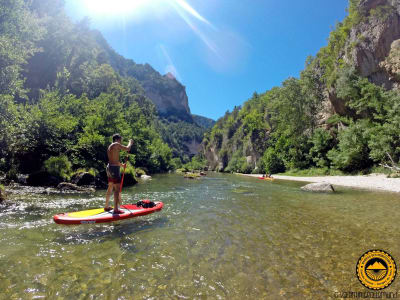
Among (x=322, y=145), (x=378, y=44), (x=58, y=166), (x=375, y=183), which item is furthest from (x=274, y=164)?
(x=58, y=166)

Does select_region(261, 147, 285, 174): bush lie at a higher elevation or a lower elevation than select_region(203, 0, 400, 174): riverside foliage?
lower

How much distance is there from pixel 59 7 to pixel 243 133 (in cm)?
7834

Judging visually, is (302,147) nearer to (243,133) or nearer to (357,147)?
(357,147)

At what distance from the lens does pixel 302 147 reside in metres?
45.5

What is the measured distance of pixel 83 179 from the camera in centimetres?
1883

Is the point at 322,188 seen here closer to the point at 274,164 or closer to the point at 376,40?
the point at 376,40

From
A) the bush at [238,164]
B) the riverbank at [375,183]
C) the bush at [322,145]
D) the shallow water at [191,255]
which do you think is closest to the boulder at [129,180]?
the shallow water at [191,255]

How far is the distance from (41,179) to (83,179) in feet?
9.94

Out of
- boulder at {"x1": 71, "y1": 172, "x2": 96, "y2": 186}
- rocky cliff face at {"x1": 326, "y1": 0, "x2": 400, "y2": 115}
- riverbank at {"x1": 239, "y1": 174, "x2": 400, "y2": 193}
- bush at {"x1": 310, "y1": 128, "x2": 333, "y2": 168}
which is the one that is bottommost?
boulder at {"x1": 71, "y1": 172, "x2": 96, "y2": 186}

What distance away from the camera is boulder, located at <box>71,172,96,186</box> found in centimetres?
1866

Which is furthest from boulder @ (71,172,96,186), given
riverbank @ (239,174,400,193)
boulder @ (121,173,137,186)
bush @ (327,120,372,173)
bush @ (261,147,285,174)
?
bush @ (261,147,285,174)

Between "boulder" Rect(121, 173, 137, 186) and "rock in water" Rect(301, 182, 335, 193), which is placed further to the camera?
"boulder" Rect(121, 173, 137, 186)

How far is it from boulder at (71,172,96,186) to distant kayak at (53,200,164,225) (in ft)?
37.8

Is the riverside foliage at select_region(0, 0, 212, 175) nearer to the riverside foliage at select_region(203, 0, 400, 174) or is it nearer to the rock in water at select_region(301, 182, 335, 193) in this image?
the rock in water at select_region(301, 182, 335, 193)
